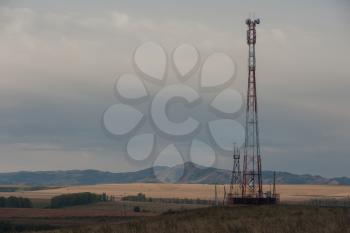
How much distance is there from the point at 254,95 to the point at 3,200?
390 ft

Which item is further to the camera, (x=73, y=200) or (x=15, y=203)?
(x=73, y=200)

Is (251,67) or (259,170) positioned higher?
(251,67)

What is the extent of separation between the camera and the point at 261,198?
61.9 m

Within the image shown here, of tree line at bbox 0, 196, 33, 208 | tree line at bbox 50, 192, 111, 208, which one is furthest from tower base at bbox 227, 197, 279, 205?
tree line at bbox 50, 192, 111, 208

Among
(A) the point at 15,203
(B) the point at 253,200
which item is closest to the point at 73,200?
(A) the point at 15,203

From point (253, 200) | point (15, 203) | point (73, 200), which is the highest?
point (253, 200)

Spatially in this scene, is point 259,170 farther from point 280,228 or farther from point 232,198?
point 280,228

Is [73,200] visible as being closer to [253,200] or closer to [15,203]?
[15,203]

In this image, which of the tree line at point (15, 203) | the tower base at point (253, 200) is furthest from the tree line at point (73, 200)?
the tower base at point (253, 200)

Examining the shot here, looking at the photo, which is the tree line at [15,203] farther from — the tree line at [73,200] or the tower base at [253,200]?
the tower base at [253,200]

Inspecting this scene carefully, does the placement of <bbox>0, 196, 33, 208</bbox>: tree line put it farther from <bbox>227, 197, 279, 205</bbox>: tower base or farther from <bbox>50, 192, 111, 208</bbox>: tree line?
<bbox>227, 197, 279, 205</bbox>: tower base

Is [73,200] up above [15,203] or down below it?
above

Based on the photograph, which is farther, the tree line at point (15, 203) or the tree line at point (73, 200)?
the tree line at point (73, 200)

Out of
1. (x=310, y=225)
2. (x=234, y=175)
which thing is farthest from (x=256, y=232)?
(x=234, y=175)
